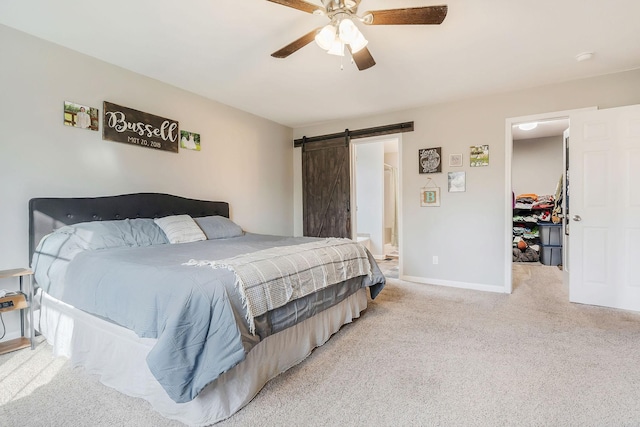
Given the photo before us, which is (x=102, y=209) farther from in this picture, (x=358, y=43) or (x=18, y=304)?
(x=358, y=43)

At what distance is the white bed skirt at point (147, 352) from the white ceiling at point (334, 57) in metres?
2.12

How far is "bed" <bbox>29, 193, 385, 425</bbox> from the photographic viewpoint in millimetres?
1453

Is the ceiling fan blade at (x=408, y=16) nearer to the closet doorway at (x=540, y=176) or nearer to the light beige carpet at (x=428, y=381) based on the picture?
the light beige carpet at (x=428, y=381)

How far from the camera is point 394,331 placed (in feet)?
8.63

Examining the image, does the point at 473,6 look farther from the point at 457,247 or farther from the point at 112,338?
the point at 112,338

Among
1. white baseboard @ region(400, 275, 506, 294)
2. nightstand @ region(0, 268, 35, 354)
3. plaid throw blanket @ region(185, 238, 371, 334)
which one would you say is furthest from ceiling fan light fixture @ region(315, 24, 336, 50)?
white baseboard @ region(400, 275, 506, 294)

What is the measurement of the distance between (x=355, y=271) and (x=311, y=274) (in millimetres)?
634

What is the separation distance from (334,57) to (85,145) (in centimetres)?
244

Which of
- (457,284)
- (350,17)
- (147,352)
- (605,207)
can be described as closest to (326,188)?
(457,284)

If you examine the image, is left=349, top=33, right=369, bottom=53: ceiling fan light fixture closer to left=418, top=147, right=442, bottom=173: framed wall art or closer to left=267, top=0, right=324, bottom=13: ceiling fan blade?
left=267, top=0, right=324, bottom=13: ceiling fan blade

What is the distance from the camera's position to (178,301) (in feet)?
4.78

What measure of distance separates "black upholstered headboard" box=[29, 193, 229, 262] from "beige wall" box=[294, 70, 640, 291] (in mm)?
2817

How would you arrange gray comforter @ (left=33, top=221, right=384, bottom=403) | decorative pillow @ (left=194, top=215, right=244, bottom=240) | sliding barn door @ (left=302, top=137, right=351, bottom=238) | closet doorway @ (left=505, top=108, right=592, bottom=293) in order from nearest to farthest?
gray comforter @ (left=33, top=221, right=384, bottom=403) < decorative pillow @ (left=194, top=215, right=244, bottom=240) < sliding barn door @ (left=302, top=137, right=351, bottom=238) < closet doorway @ (left=505, top=108, right=592, bottom=293)

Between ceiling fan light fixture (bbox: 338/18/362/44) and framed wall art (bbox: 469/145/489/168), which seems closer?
ceiling fan light fixture (bbox: 338/18/362/44)
